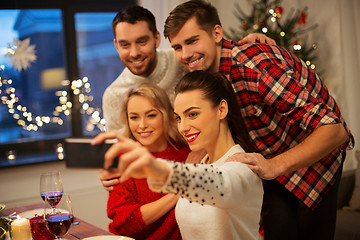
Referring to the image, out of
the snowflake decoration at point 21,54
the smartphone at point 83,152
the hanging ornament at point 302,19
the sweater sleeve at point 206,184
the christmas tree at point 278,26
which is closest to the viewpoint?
the sweater sleeve at point 206,184

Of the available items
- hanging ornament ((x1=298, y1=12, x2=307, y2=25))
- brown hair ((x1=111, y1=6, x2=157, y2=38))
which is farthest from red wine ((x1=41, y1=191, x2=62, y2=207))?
hanging ornament ((x1=298, y1=12, x2=307, y2=25))

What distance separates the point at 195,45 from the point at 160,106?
35 centimetres

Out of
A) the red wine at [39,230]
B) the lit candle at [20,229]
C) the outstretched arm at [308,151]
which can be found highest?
the outstretched arm at [308,151]

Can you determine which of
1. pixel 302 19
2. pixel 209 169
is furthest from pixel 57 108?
pixel 209 169

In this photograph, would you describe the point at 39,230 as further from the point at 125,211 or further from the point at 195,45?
the point at 195,45

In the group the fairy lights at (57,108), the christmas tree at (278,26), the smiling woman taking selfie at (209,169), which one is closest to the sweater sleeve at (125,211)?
the smiling woman taking selfie at (209,169)

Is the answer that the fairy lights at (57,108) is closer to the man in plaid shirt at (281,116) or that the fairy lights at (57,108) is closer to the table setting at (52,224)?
the table setting at (52,224)

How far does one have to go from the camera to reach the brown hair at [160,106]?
201cm

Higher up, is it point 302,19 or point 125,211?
point 302,19

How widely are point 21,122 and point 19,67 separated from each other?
1.91ft

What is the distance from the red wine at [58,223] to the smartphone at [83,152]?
2150 millimetres

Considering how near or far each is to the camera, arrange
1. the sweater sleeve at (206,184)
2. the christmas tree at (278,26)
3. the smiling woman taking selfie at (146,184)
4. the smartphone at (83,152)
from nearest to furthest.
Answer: the sweater sleeve at (206,184), the smiling woman taking selfie at (146,184), the smartphone at (83,152), the christmas tree at (278,26)

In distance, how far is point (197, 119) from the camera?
5.02ft

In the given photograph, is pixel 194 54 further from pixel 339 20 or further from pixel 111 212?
pixel 339 20
